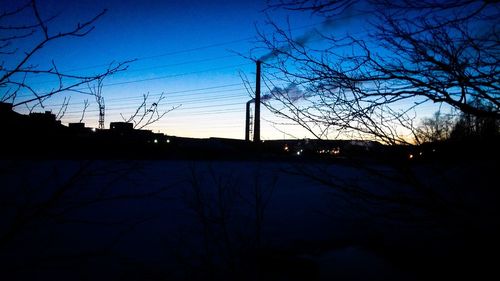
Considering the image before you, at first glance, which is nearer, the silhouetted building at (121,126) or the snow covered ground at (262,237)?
the silhouetted building at (121,126)

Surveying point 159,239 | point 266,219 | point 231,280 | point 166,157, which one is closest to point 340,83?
point 231,280

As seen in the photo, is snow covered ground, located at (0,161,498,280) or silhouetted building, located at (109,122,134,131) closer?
silhouetted building, located at (109,122,134,131)

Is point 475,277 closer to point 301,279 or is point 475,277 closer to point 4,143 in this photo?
point 301,279

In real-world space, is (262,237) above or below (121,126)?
below

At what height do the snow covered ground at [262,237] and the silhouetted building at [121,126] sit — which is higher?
the silhouetted building at [121,126]

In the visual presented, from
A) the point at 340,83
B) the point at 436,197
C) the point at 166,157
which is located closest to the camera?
the point at 436,197

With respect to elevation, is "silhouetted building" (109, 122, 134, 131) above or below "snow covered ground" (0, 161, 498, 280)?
above

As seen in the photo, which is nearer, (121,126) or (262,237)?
(121,126)

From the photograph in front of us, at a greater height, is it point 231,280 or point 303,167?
point 303,167

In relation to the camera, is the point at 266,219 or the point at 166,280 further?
the point at 266,219

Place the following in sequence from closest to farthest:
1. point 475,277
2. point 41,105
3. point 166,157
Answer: point 41,105 < point 475,277 < point 166,157

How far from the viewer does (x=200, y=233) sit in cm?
650

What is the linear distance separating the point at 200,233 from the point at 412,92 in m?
4.88

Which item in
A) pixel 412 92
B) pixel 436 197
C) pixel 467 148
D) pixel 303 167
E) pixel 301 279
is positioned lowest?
pixel 301 279
